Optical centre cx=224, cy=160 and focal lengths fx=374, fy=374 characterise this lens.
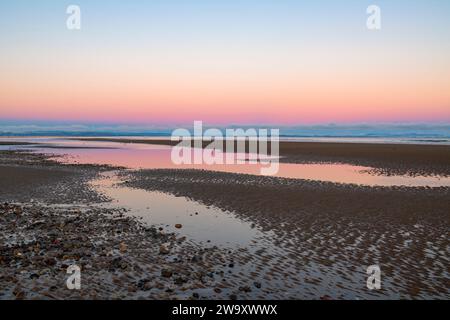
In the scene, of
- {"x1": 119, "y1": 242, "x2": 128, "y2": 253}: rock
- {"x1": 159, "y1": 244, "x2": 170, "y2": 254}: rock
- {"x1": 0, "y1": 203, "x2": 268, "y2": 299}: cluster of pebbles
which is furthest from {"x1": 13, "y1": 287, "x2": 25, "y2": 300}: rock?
{"x1": 159, "y1": 244, "x2": 170, "y2": 254}: rock

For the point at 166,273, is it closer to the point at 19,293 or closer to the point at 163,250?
the point at 163,250

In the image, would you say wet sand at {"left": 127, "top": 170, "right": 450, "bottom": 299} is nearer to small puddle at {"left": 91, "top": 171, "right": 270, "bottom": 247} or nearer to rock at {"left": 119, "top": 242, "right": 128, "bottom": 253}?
small puddle at {"left": 91, "top": 171, "right": 270, "bottom": 247}

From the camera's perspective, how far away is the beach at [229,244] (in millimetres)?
10031

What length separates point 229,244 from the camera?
14.3 m

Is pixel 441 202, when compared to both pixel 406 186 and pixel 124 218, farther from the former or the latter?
pixel 124 218

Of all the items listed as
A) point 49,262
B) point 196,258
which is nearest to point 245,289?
point 196,258

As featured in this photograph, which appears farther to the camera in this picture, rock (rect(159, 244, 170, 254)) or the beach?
rock (rect(159, 244, 170, 254))

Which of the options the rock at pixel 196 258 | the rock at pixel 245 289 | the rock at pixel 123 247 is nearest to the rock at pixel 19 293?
the rock at pixel 123 247

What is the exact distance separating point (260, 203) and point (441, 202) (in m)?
11.0

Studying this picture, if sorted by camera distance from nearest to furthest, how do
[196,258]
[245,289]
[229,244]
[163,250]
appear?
1. [245,289]
2. [196,258]
3. [163,250]
4. [229,244]

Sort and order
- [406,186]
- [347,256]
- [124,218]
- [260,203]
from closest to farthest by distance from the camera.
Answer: [347,256] < [124,218] < [260,203] < [406,186]

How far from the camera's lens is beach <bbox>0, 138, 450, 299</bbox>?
32.9 ft

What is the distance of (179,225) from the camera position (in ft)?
54.8
